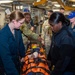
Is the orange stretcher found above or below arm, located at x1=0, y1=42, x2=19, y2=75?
below

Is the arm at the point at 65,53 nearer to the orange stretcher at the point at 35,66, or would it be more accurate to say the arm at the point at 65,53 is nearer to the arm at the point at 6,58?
the orange stretcher at the point at 35,66

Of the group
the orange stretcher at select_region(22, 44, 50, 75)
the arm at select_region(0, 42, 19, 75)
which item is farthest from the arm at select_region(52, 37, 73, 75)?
the arm at select_region(0, 42, 19, 75)

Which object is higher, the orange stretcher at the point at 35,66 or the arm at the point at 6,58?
the arm at the point at 6,58

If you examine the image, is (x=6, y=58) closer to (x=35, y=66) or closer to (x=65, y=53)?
(x=35, y=66)

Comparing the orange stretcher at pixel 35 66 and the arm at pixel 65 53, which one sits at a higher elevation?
the arm at pixel 65 53

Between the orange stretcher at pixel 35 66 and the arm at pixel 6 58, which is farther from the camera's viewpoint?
the orange stretcher at pixel 35 66

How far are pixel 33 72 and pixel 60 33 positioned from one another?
0.90 m

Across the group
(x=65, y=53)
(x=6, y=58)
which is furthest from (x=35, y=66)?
(x=65, y=53)

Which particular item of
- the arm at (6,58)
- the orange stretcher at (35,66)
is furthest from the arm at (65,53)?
the arm at (6,58)

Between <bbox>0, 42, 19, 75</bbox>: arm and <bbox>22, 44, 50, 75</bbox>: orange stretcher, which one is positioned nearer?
<bbox>0, 42, 19, 75</bbox>: arm

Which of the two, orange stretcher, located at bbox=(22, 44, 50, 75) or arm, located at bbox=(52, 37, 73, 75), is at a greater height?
arm, located at bbox=(52, 37, 73, 75)

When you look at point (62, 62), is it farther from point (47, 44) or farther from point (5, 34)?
point (47, 44)

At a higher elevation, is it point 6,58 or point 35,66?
point 6,58

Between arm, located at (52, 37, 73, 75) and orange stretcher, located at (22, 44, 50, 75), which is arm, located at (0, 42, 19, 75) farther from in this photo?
arm, located at (52, 37, 73, 75)
